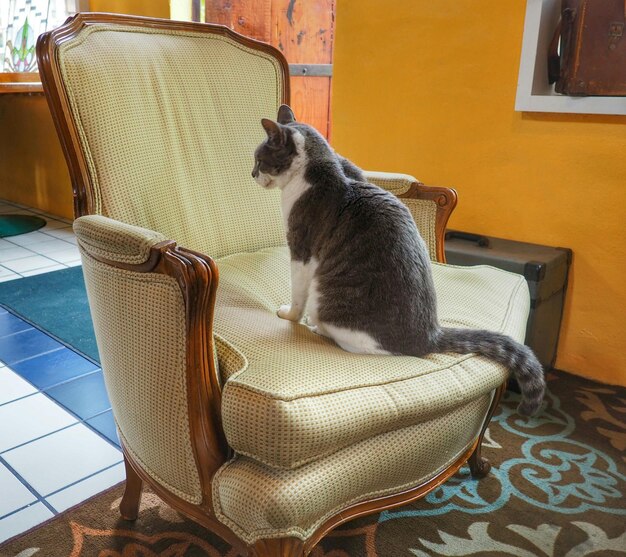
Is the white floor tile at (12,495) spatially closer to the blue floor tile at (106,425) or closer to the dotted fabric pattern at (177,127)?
the blue floor tile at (106,425)

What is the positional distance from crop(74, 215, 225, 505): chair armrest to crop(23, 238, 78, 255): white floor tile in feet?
7.80

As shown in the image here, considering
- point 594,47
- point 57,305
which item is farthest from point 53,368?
point 594,47

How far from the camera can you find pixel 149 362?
1018 millimetres

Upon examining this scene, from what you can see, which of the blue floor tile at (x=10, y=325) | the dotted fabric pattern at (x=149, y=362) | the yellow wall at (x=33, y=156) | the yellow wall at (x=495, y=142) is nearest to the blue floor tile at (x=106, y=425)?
the dotted fabric pattern at (x=149, y=362)

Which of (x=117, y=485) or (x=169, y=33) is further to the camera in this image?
(x=169, y=33)

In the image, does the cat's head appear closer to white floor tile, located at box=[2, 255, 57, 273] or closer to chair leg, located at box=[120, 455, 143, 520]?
chair leg, located at box=[120, 455, 143, 520]

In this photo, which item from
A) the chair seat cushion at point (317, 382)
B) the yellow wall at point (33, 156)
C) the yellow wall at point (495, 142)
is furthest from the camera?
the yellow wall at point (33, 156)

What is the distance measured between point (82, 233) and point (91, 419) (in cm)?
83

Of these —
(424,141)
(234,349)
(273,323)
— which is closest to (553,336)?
(424,141)

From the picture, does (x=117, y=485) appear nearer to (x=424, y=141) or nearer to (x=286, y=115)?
(x=286, y=115)

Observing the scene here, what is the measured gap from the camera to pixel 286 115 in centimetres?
142

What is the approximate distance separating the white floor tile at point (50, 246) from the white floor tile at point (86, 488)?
209 cm

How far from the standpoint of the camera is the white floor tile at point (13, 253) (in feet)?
10.2

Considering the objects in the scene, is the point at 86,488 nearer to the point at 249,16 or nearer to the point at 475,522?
the point at 475,522
